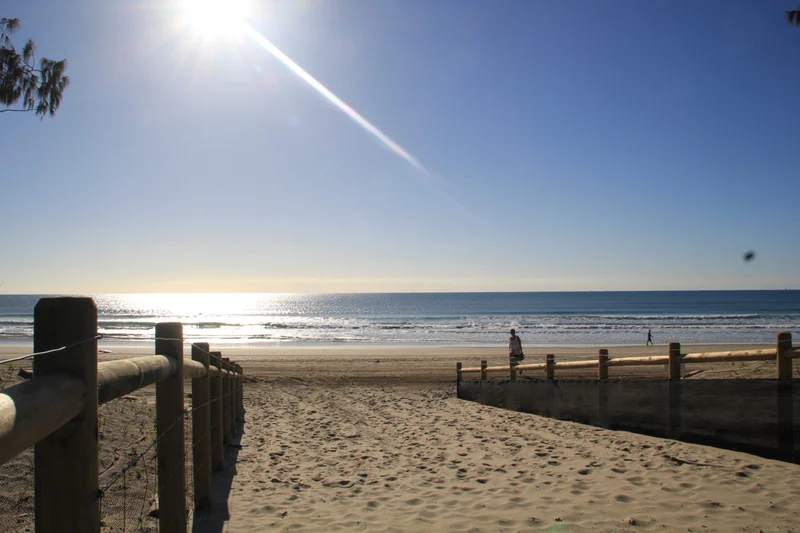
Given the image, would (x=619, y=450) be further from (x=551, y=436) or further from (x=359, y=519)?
(x=359, y=519)

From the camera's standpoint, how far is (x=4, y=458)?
4.47ft

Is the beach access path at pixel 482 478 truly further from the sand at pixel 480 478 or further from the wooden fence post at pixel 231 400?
the wooden fence post at pixel 231 400

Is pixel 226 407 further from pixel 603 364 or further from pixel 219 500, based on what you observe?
pixel 603 364

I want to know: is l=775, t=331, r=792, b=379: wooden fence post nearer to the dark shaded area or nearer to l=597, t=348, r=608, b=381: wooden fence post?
the dark shaded area

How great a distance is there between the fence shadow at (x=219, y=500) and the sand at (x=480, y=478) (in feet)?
0.07

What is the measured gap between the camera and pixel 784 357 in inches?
297

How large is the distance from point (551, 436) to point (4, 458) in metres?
8.66

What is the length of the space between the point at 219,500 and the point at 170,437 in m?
2.70

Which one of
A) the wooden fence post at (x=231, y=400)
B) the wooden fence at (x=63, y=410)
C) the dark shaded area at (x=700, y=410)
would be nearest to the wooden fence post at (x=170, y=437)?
the wooden fence at (x=63, y=410)

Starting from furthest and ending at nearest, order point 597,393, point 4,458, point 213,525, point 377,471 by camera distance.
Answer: point 597,393 < point 377,471 < point 213,525 < point 4,458

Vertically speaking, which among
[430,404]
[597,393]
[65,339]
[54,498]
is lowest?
[430,404]

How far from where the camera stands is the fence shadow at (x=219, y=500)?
16.5ft

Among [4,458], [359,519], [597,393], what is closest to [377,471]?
[359,519]

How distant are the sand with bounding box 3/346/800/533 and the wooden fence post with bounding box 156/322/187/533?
1.53 m
